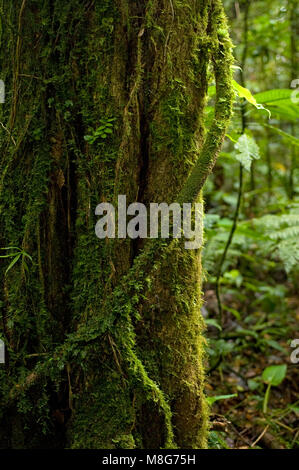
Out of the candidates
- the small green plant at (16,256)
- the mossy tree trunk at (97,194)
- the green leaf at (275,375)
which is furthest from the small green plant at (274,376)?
the small green plant at (16,256)

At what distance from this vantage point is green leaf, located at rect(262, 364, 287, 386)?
327 centimetres

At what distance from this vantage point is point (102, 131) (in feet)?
6.28

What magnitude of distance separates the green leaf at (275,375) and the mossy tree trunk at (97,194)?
57.0 inches

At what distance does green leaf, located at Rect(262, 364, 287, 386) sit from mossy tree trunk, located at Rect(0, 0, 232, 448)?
57.0 inches

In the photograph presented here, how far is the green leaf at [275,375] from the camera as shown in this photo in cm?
327

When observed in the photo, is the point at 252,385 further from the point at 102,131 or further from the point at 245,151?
the point at 102,131

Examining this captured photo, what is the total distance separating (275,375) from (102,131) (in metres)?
2.44

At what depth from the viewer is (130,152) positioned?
1.94 meters

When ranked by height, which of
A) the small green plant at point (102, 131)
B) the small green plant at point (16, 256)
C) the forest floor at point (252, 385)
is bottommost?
the forest floor at point (252, 385)

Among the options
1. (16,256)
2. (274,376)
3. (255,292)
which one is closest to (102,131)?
(16,256)

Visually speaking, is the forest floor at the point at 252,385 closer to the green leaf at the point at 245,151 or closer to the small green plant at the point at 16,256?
the small green plant at the point at 16,256

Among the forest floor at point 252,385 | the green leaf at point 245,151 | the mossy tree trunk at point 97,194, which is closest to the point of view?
the mossy tree trunk at point 97,194

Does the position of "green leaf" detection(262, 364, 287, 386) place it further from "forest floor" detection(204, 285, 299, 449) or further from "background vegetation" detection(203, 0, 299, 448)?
"forest floor" detection(204, 285, 299, 449)
